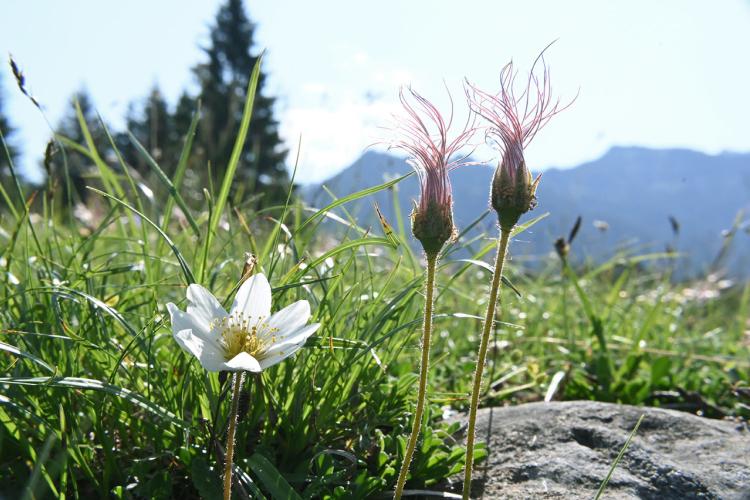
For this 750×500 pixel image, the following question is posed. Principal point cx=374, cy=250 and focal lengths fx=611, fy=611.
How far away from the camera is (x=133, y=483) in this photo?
1406mm

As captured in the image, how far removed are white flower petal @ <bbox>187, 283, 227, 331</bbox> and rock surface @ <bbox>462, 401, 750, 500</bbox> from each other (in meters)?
0.82

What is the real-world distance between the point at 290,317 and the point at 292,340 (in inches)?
4.5

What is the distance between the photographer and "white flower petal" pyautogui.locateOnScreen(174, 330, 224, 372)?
0.98 m

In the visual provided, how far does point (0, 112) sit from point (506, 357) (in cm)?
4867

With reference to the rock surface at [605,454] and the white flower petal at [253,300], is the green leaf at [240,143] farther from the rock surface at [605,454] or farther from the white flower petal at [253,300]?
the rock surface at [605,454]

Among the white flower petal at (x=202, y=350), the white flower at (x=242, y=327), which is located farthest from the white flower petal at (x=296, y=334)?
the white flower petal at (x=202, y=350)

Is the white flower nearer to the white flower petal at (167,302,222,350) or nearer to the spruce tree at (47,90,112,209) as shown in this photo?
the white flower petal at (167,302,222,350)

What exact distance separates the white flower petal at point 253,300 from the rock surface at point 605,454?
2.49 ft

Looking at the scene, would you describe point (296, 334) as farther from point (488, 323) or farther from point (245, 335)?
point (488, 323)

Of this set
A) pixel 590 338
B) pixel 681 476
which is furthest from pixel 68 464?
pixel 590 338

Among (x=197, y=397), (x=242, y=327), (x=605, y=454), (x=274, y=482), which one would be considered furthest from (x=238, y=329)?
(x=605, y=454)

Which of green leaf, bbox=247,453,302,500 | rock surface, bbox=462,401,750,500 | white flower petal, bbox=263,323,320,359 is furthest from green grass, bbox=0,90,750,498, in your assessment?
white flower petal, bbox=263,323,320,359

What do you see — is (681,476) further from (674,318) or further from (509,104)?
(674,318)

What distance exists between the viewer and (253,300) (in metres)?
1.19
